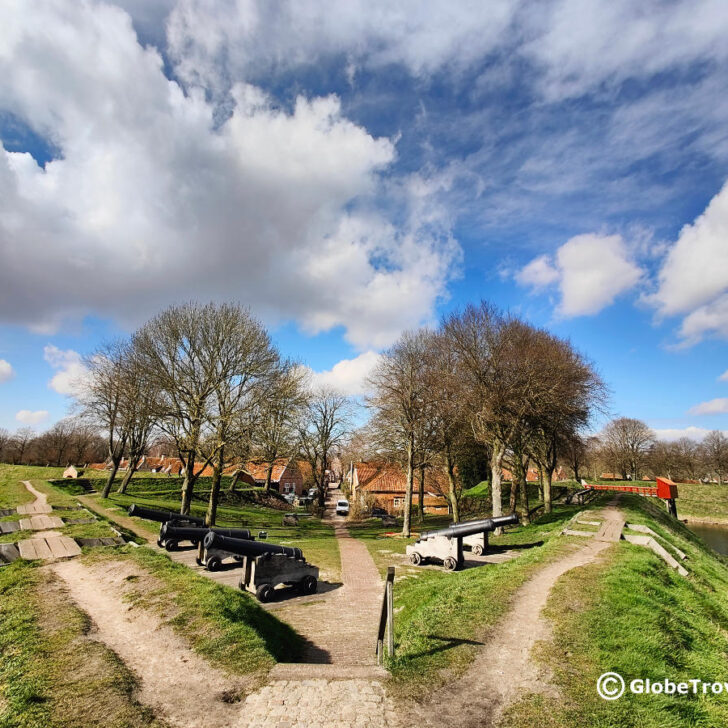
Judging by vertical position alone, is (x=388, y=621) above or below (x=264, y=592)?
above

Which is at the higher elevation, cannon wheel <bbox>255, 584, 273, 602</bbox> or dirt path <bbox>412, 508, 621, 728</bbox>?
dirt path <bbox>412, 508, 621, 728</bbox>

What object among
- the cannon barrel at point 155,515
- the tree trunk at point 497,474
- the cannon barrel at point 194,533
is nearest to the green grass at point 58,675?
the cannon barrel at point 194,533

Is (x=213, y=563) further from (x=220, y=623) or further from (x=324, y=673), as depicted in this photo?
(x=324, y=673)

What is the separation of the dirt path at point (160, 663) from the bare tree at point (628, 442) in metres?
75.8

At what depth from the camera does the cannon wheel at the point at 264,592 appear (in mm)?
9804

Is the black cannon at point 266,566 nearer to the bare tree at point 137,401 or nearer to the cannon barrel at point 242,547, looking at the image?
the cannon barrel at point 242,547

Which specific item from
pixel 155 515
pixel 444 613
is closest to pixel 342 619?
pixel 444 613

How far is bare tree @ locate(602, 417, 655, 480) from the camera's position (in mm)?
68188

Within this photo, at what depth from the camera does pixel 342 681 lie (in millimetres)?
4918

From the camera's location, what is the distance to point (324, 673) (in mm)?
5070

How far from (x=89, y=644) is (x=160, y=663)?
4.25 feet

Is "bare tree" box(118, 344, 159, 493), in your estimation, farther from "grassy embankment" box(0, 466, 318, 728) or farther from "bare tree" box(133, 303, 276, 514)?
"grassy embankment" box(0, 466, 318, 728)

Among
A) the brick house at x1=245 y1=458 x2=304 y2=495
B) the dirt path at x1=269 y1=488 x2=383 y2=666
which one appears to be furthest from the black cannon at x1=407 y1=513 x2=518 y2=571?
the brick house at x1=245 y1=458 x2=304 y2=495

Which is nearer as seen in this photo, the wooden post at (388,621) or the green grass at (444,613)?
the green grass at (444,613)
